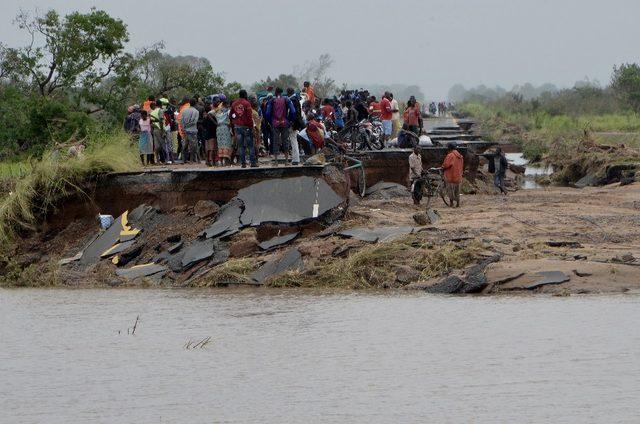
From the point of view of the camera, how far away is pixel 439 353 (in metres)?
12.6

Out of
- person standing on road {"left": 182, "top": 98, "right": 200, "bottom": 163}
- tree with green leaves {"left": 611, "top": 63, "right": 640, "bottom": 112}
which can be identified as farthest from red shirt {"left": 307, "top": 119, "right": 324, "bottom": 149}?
tree with green leaves {"left": 611, "top": 63, "right": 640, "bottom": 112}

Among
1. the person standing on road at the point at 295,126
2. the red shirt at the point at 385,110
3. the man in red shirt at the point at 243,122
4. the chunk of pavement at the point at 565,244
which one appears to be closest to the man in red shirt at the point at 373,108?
the red shirt at the point at 385,110

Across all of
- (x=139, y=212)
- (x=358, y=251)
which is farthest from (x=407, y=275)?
(x=139, y=212)

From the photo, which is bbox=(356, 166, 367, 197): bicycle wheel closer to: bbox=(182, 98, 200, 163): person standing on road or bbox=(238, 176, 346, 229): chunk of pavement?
bbox=(182, 98, 200, 163): person standing on road

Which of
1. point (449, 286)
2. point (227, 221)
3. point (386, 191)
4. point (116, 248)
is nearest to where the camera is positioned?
point (449, 286)

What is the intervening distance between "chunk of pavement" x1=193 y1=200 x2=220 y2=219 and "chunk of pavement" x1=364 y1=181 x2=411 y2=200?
553 cm

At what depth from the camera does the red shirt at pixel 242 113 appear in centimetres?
2089

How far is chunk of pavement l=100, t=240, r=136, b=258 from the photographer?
19.7 meters

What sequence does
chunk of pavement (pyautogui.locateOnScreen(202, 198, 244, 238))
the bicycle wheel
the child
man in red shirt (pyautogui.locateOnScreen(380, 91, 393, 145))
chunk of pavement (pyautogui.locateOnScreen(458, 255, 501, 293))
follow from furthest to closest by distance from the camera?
man in red shirt (pyautogui.locateOnScreen(380, 91, 393, 145))
the bicycle wheel
the child
chunk of pavement (pyautogui.locateOnScreen(202, 198, 244, 238))
chunk of pavement (pyautogui.locateOnScreen(458, 255, 501, 293))

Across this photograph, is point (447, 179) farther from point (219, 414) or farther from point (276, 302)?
point (219, 414)

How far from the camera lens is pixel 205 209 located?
2011cm

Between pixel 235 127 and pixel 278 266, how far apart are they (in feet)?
13.0

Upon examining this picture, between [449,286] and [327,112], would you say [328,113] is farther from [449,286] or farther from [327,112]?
[449,286]

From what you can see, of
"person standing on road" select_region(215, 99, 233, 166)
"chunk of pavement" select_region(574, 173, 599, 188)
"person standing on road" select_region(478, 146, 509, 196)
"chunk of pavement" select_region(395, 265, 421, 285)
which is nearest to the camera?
"chunk of pavement" select_region(395, 265, 421, 285)
